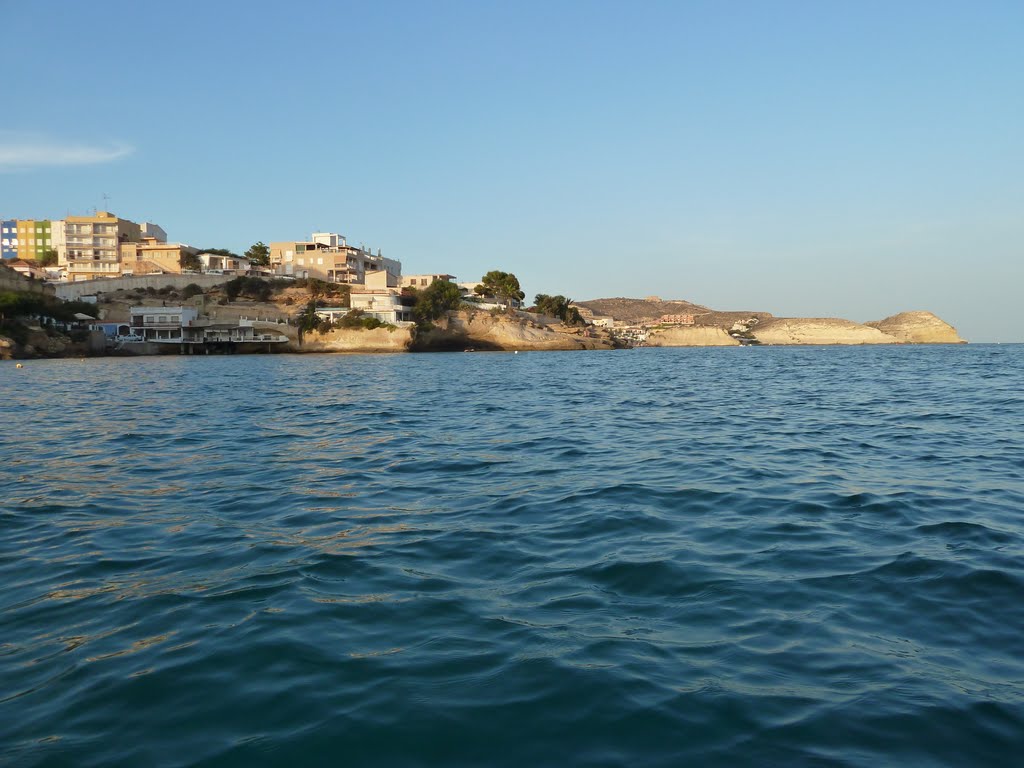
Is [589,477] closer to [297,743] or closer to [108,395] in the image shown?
[297,743]

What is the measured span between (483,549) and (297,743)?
3155mm

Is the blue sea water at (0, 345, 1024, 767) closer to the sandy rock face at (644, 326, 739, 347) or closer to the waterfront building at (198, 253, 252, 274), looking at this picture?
the waterfront building at (198, 253, 252, 274)

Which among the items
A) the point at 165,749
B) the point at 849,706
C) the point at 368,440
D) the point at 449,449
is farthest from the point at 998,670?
the point at 368,440

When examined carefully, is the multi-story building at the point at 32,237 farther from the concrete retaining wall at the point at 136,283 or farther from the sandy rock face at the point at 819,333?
the sandy rock face at the point at 819,333

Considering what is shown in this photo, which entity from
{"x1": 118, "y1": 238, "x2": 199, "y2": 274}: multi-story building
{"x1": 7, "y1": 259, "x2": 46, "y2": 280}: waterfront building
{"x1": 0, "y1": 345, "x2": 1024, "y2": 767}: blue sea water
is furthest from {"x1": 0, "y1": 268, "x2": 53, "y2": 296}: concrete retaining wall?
{"x1": 0, "y1": 345, "x2": 1024, "y2": 767}: blue sea water

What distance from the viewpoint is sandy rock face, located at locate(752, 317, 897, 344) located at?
176m

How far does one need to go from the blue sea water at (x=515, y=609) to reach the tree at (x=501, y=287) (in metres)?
111

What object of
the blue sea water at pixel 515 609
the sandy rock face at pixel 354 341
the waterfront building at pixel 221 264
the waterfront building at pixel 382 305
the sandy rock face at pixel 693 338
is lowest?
the blue sea water at pixel 515 609

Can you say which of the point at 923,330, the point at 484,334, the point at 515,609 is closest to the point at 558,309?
the point at 484,334

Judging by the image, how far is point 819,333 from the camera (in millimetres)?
184875

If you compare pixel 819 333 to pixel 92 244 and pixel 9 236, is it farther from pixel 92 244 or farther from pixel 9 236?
pixel 9 236

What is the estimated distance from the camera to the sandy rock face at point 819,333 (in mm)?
176375

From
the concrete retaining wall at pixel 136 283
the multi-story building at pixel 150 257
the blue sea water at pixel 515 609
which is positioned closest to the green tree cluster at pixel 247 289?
the concrete retaining wall at pixel 136 283

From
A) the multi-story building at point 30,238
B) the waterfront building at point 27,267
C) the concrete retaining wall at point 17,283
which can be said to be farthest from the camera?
the multi-story building at point 30,238
